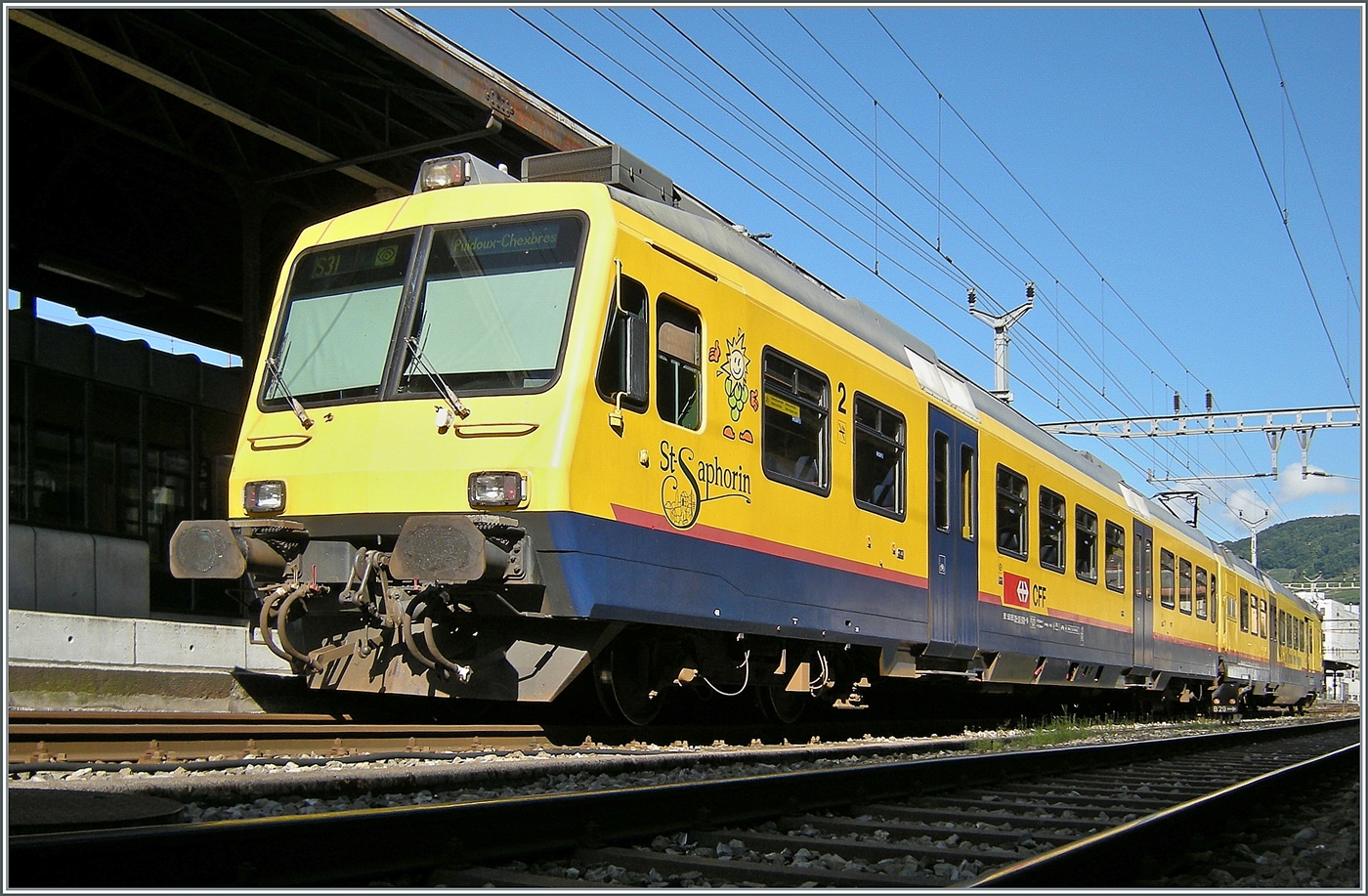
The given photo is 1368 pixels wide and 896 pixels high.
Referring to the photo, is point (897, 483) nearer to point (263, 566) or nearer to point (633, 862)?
point (263, 566)

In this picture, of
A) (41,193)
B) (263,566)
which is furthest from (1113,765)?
(41,193)

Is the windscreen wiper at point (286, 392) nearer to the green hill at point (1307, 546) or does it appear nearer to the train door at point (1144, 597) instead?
the train door at point (1144, 597)

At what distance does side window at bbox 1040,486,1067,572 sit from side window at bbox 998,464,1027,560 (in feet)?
2.08

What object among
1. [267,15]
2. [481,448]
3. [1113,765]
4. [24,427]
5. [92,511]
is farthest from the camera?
[92,511]

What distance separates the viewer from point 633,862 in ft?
14.4

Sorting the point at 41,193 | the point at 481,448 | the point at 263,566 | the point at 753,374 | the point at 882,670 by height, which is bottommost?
the point at 882,670

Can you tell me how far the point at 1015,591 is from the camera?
1340cm

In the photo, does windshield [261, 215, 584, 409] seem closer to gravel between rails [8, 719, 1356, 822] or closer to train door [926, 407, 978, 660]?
gravel between rails [8, 719, 1356, 822]

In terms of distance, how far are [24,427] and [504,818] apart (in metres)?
15.3

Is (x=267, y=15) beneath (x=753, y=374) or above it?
above

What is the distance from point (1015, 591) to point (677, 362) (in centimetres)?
651

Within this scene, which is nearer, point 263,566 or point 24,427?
point 263,566

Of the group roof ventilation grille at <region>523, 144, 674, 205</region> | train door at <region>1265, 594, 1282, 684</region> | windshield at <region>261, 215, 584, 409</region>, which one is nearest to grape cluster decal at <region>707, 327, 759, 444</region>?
roof ventilation grille at <region>523, 144, 674, 205</region>

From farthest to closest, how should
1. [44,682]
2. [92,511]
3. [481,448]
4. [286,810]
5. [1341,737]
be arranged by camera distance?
1. [92,511]
2. [1341,737]
3. [44,682]
4. [481,448]
5. [286,810]
